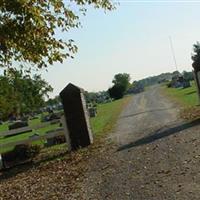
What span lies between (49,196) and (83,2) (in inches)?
266

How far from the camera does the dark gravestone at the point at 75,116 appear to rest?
19.4m

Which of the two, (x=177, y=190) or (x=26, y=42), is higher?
(x=26, y=42)

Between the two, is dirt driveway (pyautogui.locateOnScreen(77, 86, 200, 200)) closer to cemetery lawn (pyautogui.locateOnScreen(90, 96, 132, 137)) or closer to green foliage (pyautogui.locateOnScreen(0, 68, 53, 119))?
cemetery lawn (pyautogui.locateOnScreen(90, 96, 132, 137))

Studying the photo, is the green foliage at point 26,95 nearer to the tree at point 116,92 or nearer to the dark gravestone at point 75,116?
the tree at point 116,92

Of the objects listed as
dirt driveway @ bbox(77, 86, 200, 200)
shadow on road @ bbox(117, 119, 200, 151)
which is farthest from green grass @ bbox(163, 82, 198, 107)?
dirt driveway @ bbox(77, 86, 200, 200)

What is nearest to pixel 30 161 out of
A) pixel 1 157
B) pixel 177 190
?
pixel 1 157

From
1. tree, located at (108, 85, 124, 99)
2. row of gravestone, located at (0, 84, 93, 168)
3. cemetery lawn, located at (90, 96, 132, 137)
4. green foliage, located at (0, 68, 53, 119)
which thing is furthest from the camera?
tree, located at (108, 85, 124, 99)

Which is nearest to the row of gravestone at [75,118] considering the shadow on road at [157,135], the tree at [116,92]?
the shadow on road at [157,135]

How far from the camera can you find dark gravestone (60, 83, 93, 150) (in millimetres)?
19438

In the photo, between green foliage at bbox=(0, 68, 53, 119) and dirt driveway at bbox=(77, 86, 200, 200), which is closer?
dirt driveway at bbox=(77, 86, 200, 200)

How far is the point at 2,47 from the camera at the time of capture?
1439 centimetres

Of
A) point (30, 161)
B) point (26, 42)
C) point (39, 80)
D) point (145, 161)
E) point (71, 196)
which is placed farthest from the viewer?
point (39, 80)

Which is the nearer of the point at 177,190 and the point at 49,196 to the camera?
the point at 177,190

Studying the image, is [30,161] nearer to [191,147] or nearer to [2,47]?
[2,47]
